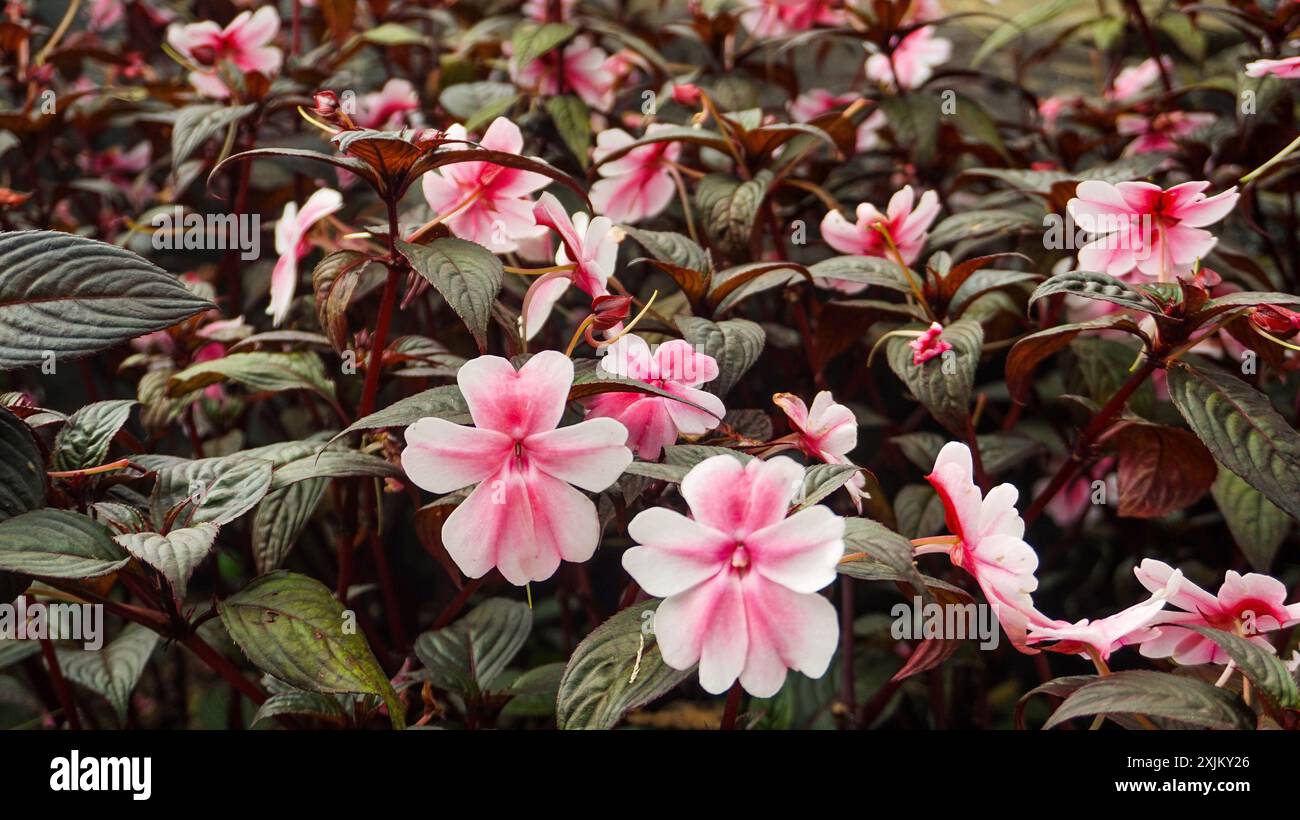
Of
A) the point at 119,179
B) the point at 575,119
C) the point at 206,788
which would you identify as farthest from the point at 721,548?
the point at 119,179

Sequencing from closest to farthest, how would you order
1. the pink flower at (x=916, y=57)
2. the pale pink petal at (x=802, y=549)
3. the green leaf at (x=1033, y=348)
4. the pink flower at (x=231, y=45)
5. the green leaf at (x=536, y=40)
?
1. the pale pink petal at (x=802, y=549)
2. the green leaf at (x=1033, y=348)
3. the green leaf at (x=536, y=40)
4. the pink flower at (x=231, y=45)
5. the pink flower at (x=916, y=57)

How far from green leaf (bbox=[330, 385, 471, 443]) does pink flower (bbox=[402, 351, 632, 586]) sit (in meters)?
0.05

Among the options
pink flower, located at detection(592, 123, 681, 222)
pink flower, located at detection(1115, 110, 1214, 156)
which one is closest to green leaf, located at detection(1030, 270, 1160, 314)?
pink flower, located at detection(592, 123, 681, 222)

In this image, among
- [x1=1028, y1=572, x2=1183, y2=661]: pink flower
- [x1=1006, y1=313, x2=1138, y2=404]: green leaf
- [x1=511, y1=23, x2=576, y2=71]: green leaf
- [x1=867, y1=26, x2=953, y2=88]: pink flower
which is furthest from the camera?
[x1=867, y1=26, x2=953, y2=88]: pink flower

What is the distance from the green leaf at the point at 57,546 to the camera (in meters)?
0.62

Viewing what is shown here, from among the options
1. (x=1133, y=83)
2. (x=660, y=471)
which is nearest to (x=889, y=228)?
(x=660, y=471)

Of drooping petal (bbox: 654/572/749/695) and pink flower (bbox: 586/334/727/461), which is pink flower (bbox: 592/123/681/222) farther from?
drooping petal (bbox: 654/572/749/695)

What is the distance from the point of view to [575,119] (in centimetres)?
124

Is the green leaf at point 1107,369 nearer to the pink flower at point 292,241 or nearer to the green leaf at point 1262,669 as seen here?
the green leaf at point 1262,669

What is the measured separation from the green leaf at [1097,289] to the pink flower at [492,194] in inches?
16.2

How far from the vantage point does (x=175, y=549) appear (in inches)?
25.6

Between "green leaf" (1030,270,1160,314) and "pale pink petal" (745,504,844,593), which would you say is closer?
"pale pink petal" (745,504,844,593)

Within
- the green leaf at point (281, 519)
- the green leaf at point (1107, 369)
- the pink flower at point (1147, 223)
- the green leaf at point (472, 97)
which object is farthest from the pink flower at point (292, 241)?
the green leaf at point (1107, 369)

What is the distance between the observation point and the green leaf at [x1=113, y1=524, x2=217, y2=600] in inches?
24.9
